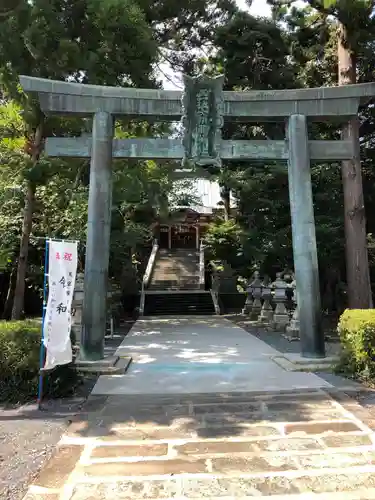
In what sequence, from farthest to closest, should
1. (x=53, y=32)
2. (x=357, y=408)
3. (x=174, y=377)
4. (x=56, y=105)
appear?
(x=53, y=32)
(x=56, y=105)
(x=174, y=377)
(x=357, y=408)

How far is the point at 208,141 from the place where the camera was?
7.30 m

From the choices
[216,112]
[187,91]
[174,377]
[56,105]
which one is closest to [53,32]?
[56,105]

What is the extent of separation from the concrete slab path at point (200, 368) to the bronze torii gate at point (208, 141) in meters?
1.01

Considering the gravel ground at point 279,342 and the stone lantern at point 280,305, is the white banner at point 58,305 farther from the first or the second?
the stone lantern at point 280,305

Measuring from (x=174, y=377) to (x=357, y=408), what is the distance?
104 inches

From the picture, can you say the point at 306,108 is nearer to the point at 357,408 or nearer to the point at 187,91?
the point at 187,91

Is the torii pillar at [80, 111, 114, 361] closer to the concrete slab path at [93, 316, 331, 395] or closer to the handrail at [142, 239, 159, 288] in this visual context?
the concrete slab path at [93, 316, 331, 395]

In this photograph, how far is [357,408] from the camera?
4625 millimetres

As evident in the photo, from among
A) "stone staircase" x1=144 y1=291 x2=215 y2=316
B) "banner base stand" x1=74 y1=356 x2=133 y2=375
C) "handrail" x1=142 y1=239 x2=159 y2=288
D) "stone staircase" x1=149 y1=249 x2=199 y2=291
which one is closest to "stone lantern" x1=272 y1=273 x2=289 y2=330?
"banner base stand" x1=74 y1=356 x2=133 y2=375

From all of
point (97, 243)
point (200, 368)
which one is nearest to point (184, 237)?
point (97, 243)

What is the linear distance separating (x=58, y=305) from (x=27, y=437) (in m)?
1.58

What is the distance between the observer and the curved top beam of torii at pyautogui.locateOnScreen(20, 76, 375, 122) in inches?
277

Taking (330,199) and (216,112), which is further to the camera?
(330,199)

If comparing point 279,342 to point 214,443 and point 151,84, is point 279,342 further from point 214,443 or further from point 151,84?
point 151,84
